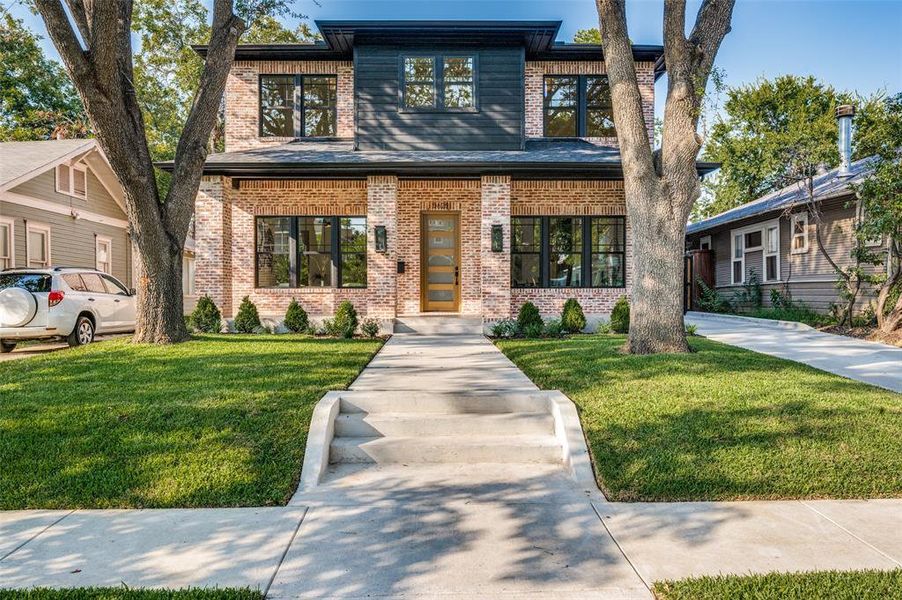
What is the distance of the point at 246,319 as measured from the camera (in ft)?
35.4

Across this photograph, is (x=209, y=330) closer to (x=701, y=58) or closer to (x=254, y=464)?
(x=254, y=464)

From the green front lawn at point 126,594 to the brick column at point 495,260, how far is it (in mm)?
8810

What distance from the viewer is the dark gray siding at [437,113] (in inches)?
462

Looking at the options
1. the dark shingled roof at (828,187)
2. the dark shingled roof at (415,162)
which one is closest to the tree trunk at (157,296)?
the dark shingled roof at (415,162)

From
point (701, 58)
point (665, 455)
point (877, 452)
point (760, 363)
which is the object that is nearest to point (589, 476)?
point (665, 455)

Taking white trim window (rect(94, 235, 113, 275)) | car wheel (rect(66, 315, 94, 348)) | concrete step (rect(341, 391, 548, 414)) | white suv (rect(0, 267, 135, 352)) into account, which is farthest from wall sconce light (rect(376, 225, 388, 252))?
white trim window (rect(94, 235, 113, 275))

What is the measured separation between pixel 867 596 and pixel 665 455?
165 centimetres

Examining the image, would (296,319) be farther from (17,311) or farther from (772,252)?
(772,252)

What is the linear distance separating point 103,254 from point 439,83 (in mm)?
12754

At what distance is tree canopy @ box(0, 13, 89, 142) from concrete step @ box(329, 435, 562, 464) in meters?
23.8

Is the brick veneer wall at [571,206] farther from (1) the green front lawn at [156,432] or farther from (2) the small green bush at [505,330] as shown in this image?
(1) the green front lawn at [156,432]

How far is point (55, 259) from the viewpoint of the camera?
1477cm

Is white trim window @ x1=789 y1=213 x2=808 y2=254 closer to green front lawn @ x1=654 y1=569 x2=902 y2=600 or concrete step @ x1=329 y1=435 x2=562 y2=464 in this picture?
concrete step @ x1=329 y1=435 x2=562 y2=464

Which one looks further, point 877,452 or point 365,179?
point 365,179
